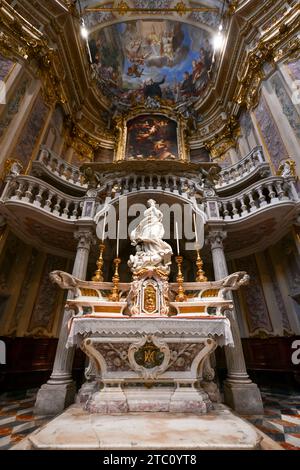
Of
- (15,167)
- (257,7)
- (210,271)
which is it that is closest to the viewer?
(15,167)

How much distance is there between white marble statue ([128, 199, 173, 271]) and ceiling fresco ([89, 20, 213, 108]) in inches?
425

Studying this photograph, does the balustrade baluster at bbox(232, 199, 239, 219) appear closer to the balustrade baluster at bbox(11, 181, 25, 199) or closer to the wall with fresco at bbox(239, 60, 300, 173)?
the wall with fresco at bbox(239, 60, 300, 173)

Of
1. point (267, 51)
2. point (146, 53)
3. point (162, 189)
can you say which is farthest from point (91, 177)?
point (146, 53)

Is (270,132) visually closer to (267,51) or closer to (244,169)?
(244,169)

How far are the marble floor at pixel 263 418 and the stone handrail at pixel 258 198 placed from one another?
14.2 ft

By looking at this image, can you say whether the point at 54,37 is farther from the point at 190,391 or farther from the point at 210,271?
the point at 190,391

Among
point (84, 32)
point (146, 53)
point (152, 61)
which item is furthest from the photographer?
point (152, 61)

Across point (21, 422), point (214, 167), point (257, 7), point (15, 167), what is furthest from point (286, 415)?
point (257, 7)

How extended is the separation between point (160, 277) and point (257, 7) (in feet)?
40.6

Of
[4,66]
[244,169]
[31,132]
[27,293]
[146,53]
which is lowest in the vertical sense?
[27,293]

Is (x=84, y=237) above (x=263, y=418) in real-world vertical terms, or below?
above

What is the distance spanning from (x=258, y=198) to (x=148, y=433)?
597 centimetres

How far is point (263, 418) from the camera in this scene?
12.6ft

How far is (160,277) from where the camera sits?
4363 mm
